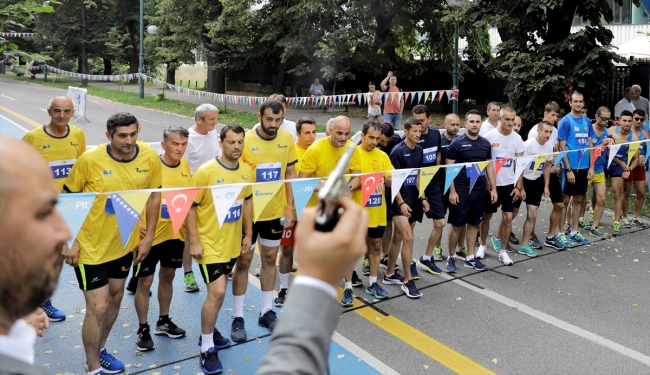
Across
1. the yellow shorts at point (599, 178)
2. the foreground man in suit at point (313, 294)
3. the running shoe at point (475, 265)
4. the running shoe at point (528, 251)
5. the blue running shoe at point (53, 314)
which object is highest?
the foreground man in suit at point (313, 294)

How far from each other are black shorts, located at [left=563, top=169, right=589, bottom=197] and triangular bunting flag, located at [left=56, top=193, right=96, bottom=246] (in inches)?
304

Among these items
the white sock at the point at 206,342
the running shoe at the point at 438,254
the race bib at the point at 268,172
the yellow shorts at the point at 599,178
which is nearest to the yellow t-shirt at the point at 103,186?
the white sock at the point at 206,342

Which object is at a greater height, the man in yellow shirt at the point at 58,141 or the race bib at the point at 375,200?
the man in yellow shirt at the point at 58,141

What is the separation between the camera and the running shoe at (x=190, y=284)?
279 inches

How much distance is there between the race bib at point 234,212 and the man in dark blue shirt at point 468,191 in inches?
142

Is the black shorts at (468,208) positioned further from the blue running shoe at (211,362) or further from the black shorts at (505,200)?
the blue running shoe at (211,362)

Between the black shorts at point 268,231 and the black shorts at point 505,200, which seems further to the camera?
the black shorts at point 505,200

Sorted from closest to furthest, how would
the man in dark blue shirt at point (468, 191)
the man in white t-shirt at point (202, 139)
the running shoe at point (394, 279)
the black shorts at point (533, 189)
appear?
1. the man in white t-shirt at point (202, 139)
2. the running shoe at point (394, 279)
3. the man in dark blue shirt at point (468, 191)
4. the black shorts at point (533, 189)

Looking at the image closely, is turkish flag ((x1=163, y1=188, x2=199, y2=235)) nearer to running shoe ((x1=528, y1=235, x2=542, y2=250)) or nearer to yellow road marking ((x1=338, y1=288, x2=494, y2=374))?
yellow road marking ((x1=338, y1=288, x2=494, y2=374))

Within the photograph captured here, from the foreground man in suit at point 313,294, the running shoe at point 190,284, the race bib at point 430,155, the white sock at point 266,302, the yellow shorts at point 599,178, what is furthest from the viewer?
the yellow shorts at point 599,178

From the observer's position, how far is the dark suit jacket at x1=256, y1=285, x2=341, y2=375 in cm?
119

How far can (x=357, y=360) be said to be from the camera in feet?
17.6

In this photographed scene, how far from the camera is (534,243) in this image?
9297 millimetres

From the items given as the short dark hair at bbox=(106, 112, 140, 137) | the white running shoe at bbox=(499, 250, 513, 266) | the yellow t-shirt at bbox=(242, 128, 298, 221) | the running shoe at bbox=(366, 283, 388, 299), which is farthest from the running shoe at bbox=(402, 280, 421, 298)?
the short dark hair at bbox=(106, 112, 140, 137)
